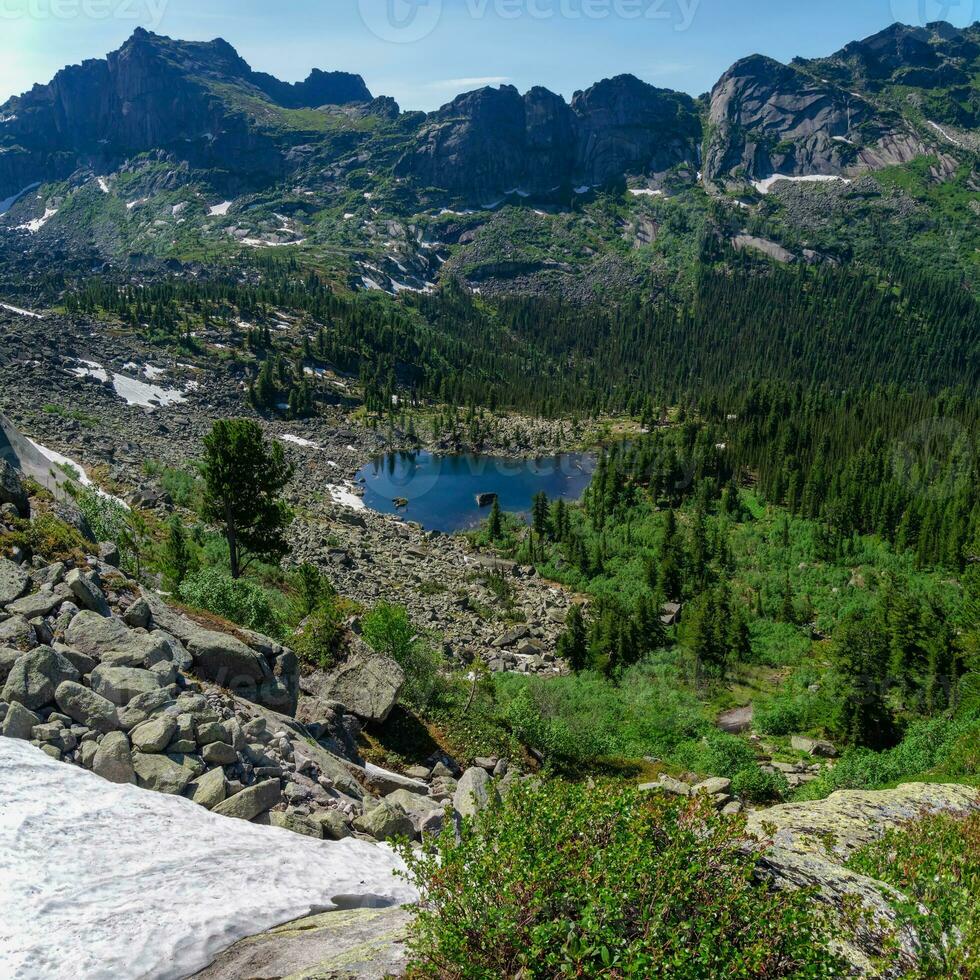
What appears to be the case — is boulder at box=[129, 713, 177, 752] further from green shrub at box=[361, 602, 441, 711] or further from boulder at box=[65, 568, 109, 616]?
green shrub at box=[361, 602, 441, 711]

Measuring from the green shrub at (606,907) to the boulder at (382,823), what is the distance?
451 centimetres

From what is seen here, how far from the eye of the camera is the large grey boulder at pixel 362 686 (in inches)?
645

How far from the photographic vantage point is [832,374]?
18700cm

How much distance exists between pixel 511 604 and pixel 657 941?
167 feet

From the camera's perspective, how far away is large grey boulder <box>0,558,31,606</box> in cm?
1051

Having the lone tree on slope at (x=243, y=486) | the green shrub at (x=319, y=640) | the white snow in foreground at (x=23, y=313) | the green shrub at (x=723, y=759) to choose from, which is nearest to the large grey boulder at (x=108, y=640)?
the green shrub at (x=319, y=640)

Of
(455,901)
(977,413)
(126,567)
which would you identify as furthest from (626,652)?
(977,413)

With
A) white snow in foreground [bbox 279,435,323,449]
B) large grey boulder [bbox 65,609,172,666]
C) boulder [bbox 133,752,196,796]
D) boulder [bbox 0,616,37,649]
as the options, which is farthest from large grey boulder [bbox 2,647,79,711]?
white snow in foreground [bbox 279,435,323,449]

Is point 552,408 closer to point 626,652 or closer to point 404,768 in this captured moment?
point 626,652

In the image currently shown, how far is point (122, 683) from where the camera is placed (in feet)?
31.0

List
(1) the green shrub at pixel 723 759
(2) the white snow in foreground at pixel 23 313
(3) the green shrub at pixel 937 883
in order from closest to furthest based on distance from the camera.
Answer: (3) the green shrub at pixel 937 883 < (1) the green shrub at pixel 723 759 < (2) the white snow in foreground at pixel 23 313

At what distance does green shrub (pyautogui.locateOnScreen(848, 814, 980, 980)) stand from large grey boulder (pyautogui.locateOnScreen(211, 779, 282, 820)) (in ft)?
25.2

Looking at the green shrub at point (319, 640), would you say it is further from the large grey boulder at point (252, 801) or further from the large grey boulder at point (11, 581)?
the large grey boulder at point (252, 801)

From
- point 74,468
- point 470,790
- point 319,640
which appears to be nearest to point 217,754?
point 470,790
